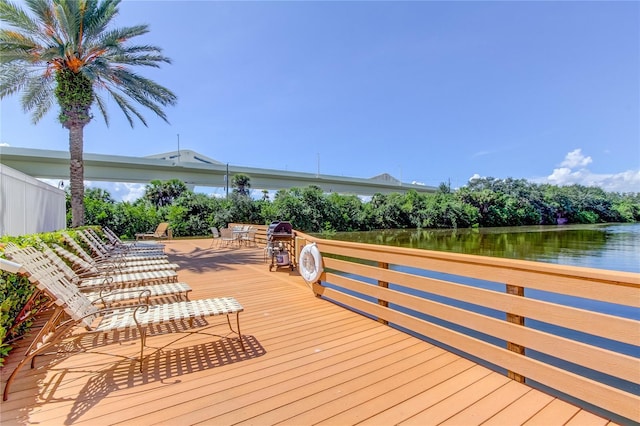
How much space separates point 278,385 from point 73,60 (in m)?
10.8

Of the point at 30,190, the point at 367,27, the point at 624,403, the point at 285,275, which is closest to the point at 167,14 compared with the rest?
the point at 30,190

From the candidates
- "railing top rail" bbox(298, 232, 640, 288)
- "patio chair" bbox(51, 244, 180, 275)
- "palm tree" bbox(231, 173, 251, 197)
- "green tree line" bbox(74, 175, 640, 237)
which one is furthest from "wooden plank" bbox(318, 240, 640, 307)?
"palm tree" bbox(231, 173, 251, 197)

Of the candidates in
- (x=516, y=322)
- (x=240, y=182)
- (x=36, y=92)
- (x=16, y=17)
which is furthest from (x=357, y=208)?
(x=516, y=322)

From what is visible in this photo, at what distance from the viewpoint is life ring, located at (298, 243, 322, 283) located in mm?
4340

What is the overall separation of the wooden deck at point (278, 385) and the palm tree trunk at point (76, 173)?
8.09m

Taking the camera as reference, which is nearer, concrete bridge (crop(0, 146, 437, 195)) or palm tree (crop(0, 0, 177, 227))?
palm tree (crop(0, 0, 177, 227))

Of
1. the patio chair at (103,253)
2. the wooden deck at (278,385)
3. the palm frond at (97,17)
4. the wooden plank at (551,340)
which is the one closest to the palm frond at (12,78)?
the palm frond at (97,17)

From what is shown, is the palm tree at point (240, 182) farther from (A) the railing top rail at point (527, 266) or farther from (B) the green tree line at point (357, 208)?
(A) the railing top rail at point (527, 266)

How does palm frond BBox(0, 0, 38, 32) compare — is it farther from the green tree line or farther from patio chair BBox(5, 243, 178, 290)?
the green tree line

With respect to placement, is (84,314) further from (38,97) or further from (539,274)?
(38,97)

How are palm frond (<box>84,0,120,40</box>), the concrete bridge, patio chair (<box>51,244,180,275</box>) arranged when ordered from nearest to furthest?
patio chair (<box>51,244,180,275</box>) < palm frond (<box>84,0,120,40</box>) < the concrete bridge

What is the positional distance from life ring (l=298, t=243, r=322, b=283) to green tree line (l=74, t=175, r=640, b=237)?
14425 mm

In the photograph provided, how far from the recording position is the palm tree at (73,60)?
27.3ft

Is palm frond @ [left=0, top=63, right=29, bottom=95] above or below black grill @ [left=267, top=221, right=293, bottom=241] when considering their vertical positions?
above
